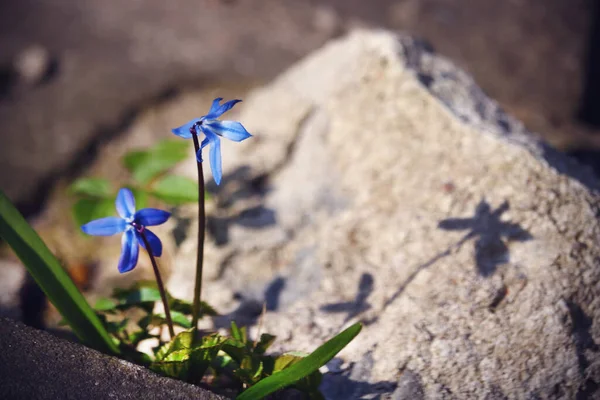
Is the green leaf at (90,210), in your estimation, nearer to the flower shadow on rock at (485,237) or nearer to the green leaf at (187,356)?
the green leaf at (187,356)

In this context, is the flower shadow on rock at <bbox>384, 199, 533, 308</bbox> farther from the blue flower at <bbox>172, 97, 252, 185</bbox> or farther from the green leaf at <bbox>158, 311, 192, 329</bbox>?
the blue flower at <bbox>172, 97, 252, 185</bbox>

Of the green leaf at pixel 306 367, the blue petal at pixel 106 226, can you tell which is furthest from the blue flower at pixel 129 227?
the green leaf at pixel 306 367

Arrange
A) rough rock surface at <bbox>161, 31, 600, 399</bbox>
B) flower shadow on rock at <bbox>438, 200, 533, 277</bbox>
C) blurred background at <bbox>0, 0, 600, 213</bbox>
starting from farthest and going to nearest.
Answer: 1. blurred background at <bbox>0, 0, 600, 213</bbox>
2. flower shadow on rock at <bbox>438, 200, 533, 277</bbox>
3. rough rock surface at <bbox>161, 31, 600, 399</bbox>

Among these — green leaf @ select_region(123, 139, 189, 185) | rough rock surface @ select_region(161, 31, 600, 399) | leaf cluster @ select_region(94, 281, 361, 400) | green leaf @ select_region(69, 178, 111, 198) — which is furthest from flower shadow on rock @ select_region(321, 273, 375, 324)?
green leaf @ select_region(69, 178, 111, 198)

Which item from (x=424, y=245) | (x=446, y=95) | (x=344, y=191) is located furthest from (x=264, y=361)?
(x=446, y=95)

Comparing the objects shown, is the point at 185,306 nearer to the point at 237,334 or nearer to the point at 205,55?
the point at 237,334

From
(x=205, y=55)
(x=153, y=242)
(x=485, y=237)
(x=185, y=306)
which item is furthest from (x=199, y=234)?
(x=205, y=55)
